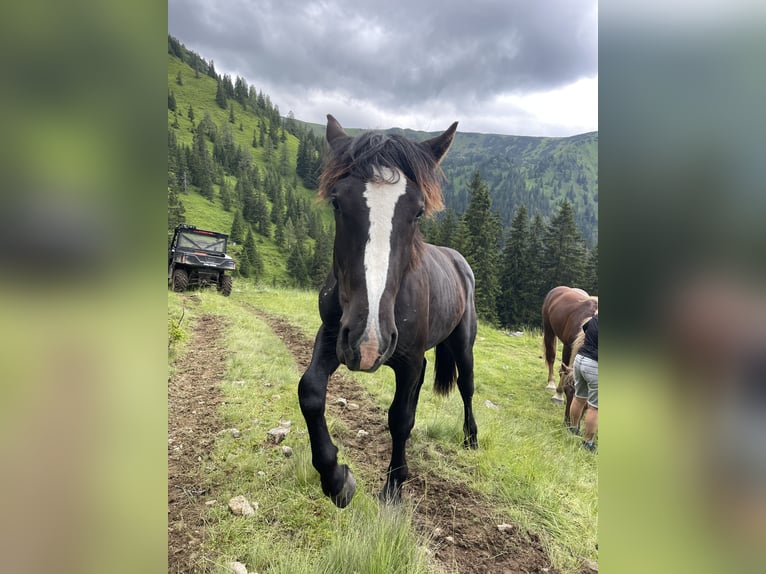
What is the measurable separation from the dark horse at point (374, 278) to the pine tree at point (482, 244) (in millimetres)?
1606

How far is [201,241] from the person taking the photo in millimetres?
7570

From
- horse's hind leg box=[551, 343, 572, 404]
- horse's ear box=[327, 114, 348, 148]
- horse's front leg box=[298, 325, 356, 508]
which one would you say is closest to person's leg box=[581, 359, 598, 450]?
horse's hind leg box=[551, 343, 572, 404]

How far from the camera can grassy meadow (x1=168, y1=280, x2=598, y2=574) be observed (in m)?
1.45

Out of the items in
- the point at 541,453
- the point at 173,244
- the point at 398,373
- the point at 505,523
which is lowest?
the point at 505,523

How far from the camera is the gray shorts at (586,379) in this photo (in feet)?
8.27

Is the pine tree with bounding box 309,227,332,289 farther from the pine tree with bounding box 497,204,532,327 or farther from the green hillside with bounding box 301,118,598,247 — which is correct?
the pine tree with bounding box 497,204,532,327

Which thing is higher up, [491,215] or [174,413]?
[491,215]

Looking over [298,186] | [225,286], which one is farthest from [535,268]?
[225,286]

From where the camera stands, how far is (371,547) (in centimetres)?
140

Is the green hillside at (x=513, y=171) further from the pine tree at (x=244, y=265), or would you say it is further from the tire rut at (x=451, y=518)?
the pine tree at (x=244, y=265)

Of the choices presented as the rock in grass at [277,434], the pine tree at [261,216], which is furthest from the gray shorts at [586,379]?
the pine tree at [261,216]

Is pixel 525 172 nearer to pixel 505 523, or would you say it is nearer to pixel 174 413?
pixel 505 523
